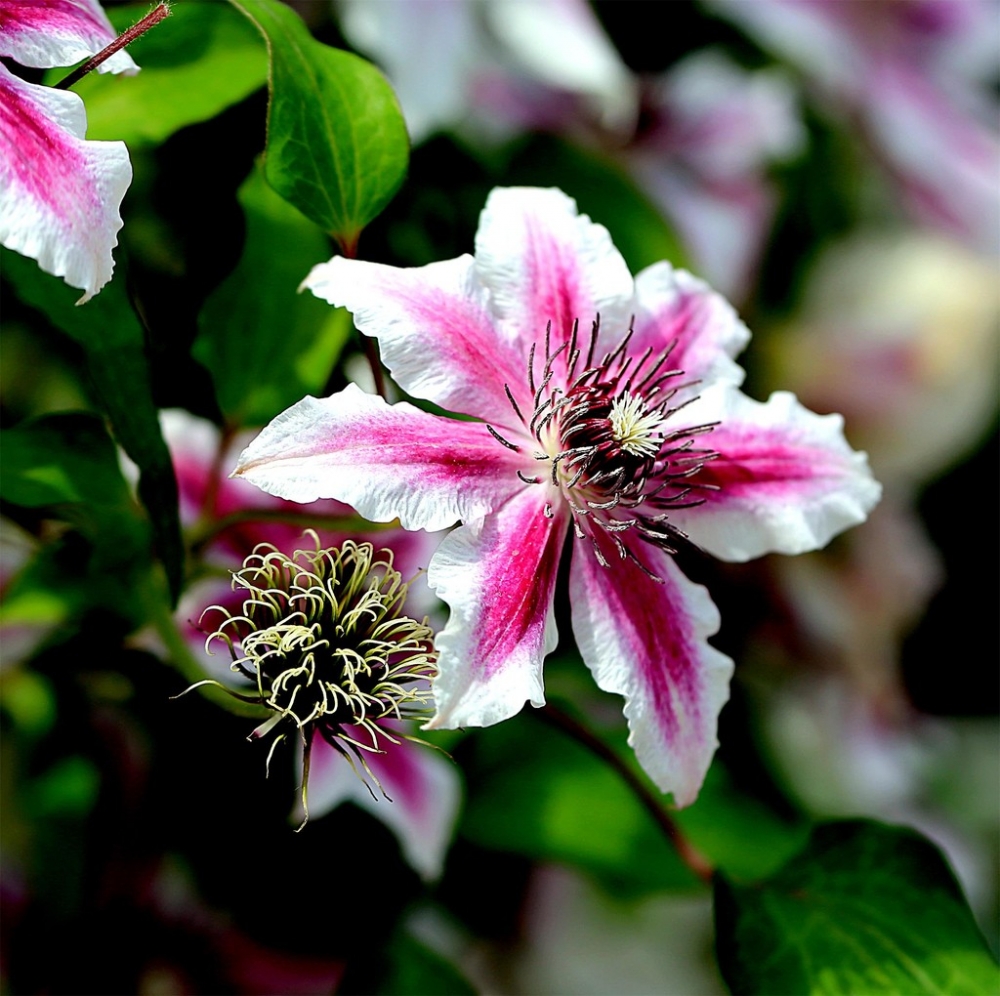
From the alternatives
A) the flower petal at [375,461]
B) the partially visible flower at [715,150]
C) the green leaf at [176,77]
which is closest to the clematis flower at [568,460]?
the flower petal at [375,461]

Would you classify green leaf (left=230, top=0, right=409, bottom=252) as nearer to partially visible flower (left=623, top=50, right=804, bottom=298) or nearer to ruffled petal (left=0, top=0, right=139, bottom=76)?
ruffled petal (left=0, top=0, right=139, bottom=76)

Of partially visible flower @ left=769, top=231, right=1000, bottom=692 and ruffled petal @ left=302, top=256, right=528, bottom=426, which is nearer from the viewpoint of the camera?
ruffled petal @ left=302, top=256, right=528, bottom=426

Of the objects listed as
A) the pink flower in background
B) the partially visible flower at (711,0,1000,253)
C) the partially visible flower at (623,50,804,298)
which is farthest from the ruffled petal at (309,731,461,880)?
the partially visible flower at (711,0,1000,253)

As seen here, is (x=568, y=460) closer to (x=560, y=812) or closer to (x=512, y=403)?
(x=512, y=403)

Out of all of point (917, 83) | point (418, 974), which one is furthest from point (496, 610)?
point (917, 83)

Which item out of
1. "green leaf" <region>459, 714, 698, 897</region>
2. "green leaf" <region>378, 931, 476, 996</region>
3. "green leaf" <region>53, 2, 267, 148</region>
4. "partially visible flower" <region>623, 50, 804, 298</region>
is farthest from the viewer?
"partially visible flower" <region>623, 50, 804, 298</region>

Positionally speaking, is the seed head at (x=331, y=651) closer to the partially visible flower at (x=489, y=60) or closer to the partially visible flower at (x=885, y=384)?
the partially visible flower at (x=489, y=60)

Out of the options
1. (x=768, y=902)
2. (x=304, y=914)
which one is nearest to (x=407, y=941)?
(x=304, y=914)
